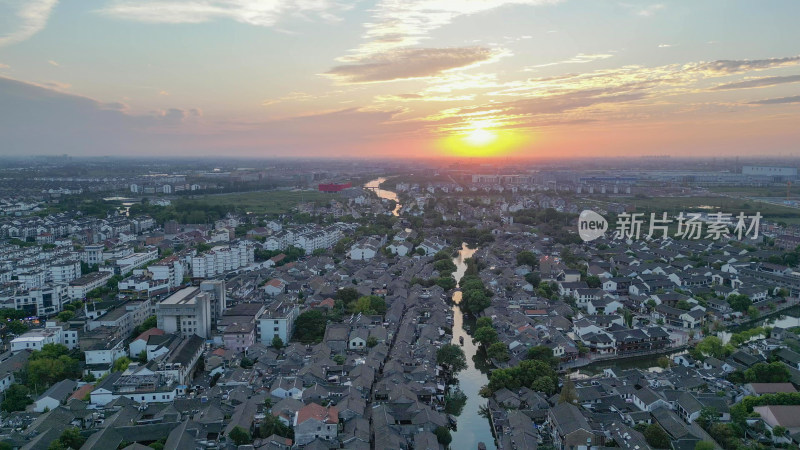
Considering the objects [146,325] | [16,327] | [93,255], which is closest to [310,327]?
[146,325]

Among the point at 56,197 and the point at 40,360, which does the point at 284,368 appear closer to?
the point at 40,360

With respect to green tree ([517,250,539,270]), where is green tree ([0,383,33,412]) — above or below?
below

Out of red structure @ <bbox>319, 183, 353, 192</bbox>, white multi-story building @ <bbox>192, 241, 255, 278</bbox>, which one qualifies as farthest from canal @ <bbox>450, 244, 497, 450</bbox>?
red structure @ <bbox>319, 183, 353, 192</bbox>

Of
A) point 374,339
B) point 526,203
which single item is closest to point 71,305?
point 374,339

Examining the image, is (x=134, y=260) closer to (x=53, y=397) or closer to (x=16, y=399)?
(x=16, y=399)

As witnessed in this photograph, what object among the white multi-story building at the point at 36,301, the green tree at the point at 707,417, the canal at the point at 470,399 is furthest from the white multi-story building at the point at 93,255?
the green tree at the point at 707,417

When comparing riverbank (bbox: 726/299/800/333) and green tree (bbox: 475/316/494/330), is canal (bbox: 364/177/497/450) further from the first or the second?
riverbank (bbox: 726/299/800/333)

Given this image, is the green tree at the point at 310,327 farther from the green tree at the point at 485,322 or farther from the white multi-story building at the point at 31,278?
the white multi-story building at the point at 31,278
